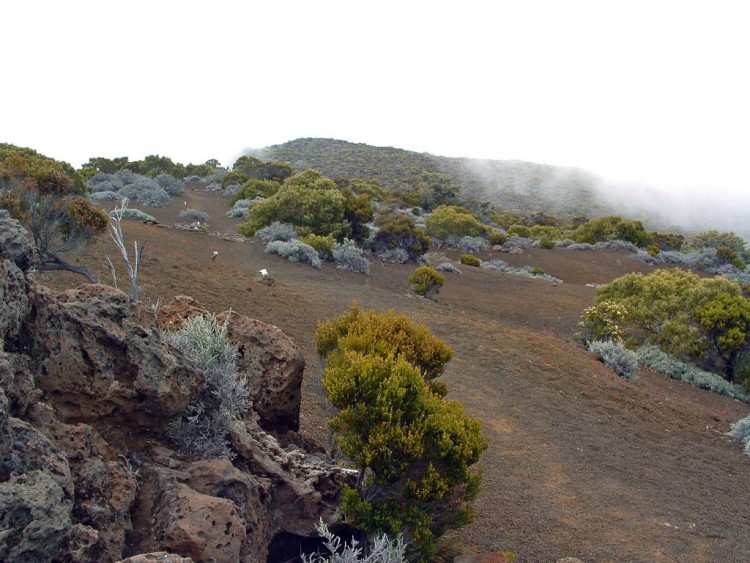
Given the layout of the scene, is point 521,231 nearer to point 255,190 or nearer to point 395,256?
point 255,190

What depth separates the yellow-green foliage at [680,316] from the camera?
11.8m

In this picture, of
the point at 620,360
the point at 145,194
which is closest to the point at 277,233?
the point at 145,194

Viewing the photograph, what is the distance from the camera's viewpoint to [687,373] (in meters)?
11.6

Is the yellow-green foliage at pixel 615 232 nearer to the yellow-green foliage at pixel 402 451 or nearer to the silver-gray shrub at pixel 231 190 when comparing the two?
the silver-gray shrub at pixel 231 190

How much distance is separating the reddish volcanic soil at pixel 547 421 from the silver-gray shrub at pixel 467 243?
10721 mm

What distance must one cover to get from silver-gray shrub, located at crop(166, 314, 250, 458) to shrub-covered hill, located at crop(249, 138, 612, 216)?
5576 cm

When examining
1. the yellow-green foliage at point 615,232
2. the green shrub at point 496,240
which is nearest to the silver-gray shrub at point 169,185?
the green shrub at point 496,240

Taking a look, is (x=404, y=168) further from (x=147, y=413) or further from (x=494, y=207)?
(x=147, y=413)

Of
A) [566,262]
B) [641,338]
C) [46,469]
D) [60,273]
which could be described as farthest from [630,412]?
[566,262]

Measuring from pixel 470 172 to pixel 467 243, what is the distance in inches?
1971

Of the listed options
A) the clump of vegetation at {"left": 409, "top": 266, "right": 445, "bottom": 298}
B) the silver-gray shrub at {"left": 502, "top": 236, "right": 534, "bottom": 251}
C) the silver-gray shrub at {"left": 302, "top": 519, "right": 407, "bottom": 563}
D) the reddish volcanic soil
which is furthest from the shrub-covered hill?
the silver-gray shrub at {"left": 302, "top": 519, "right": 407, "bottom": 563}

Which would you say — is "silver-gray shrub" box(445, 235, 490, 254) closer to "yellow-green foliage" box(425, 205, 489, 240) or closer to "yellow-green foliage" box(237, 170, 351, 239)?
"yellow-green foliage" box(425, 205, 489, 240)

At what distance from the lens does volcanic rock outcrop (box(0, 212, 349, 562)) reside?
2477mm

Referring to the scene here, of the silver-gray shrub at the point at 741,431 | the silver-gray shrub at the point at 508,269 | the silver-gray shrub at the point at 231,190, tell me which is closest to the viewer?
the silver-gray shrub at the point at 741,431
